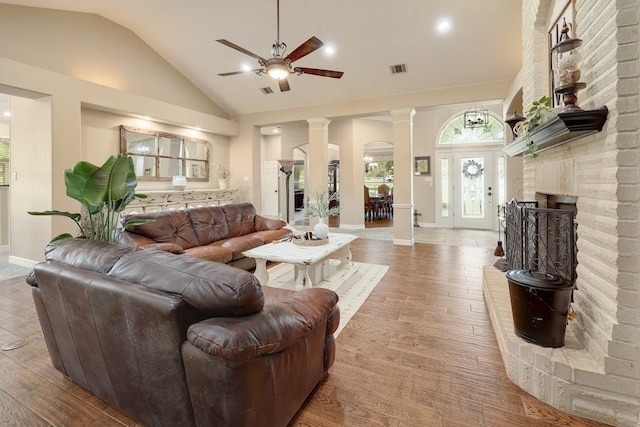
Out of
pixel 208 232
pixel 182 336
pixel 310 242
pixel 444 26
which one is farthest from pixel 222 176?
pixel 182 336

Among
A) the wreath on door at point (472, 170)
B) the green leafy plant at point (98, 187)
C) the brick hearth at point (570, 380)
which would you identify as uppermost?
the wreath on door at point (472, 170)

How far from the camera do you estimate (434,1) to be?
13.3ft

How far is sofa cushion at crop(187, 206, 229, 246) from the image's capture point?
4.23 m

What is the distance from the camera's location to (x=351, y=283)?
3744mm

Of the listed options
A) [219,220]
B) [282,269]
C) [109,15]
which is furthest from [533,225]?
[109,15]

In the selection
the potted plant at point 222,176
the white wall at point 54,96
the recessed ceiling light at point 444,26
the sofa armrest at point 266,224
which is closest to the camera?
the white wall at point 54,96

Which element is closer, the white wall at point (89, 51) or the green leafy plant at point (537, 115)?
the green leafy plant at point (537, 115)

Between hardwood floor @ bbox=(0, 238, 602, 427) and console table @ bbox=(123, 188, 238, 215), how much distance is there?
2538 mm

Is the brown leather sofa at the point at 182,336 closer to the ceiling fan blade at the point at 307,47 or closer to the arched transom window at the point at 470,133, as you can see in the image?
the ceiling fan blade at the point at 307,47

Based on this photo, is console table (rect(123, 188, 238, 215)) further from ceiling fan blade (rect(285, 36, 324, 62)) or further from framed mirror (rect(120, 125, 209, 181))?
ceiling fan blade (rect(285, 36, 324, 62))

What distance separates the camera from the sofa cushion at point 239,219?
477 cm

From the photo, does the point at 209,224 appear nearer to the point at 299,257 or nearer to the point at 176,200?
the point at 299,257

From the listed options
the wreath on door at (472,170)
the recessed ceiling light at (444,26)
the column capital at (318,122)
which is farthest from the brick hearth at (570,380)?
the wreath on door at (472,170)

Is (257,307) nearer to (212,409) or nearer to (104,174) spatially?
(212,409)
